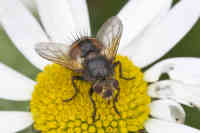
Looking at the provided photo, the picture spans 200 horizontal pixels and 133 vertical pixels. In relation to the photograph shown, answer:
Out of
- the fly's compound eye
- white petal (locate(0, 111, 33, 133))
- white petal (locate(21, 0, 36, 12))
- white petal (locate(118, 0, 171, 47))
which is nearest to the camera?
the fly's compound eye

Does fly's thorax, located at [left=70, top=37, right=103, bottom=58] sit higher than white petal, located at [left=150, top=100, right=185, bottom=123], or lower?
higher

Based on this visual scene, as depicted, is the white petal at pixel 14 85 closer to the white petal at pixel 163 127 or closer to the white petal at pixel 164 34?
the white petal at pixel 164 34

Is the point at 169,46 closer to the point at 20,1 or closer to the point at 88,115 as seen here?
the point at 88,115

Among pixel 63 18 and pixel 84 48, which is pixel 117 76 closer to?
pixel 84 48

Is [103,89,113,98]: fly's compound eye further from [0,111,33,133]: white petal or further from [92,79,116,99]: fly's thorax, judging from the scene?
[0,111,33,133]: white petal

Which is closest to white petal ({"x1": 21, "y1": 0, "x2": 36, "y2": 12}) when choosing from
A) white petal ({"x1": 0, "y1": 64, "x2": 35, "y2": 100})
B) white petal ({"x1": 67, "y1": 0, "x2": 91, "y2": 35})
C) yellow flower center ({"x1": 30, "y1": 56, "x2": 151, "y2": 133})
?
white petal ({"x1": 67, "y1": 0, "x2": 91, "y2": 35})

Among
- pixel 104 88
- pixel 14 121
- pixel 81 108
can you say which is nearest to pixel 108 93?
pixel 104 88

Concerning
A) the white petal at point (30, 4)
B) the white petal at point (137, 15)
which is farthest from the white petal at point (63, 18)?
the white petal at point (137, 15)
